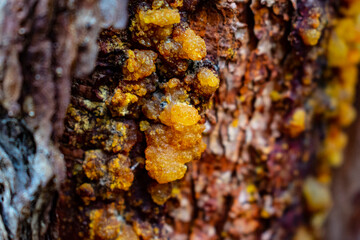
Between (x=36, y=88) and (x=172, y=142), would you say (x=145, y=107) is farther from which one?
(x=36, y=88)

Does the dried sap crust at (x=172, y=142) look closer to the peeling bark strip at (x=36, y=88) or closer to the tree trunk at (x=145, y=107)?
the tree trunk at (x=145, y=107)

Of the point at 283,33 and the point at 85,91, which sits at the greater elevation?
the point at 283,33

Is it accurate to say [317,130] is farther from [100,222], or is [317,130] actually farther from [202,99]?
[100,222]

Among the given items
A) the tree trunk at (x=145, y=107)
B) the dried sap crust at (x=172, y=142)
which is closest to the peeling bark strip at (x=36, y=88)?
the tree trunk at (x=145, y=107)

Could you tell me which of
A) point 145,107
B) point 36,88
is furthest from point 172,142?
point 36,88

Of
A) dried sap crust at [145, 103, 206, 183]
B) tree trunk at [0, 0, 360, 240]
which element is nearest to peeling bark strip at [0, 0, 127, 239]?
tree trunk at [0, 0, 360, 240]

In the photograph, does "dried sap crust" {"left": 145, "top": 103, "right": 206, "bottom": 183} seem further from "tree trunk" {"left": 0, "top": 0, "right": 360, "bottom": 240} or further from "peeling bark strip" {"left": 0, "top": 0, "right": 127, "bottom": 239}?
"peeling bark strip" {"left": 0, "top": 0, "right": 127, "bottom": 239}

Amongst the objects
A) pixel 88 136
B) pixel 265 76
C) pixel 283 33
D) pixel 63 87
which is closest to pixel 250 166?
Answer: pixel 265 76
